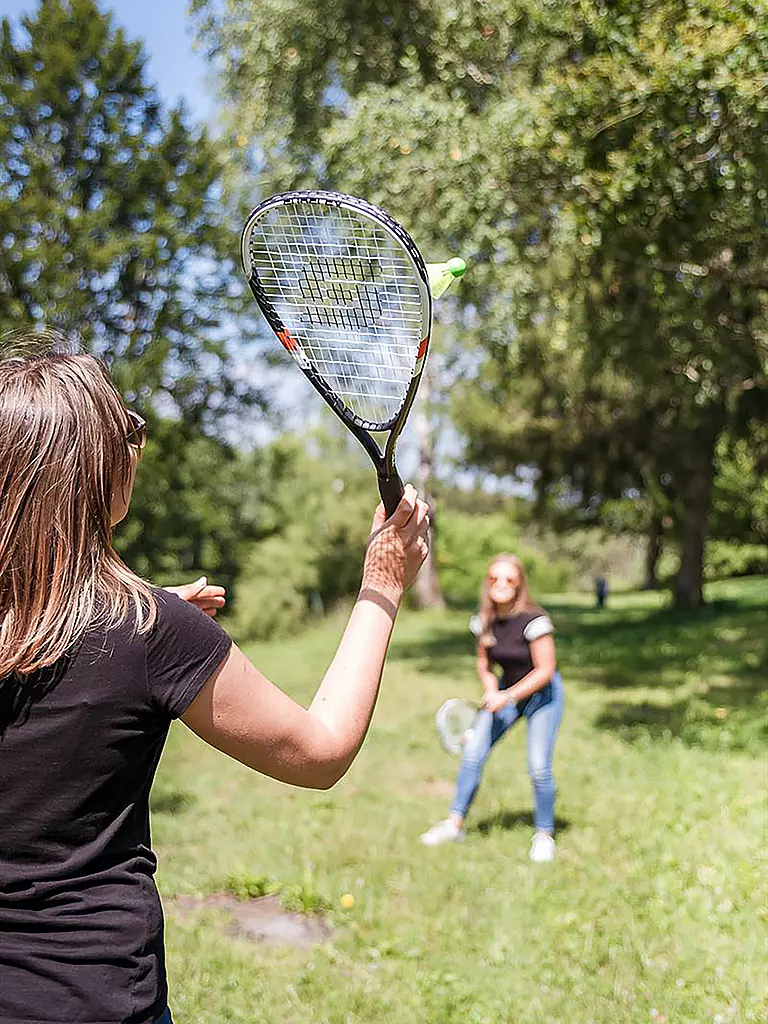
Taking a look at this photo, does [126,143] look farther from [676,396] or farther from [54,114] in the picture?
[676,396]

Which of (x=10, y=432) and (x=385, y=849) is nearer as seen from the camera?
(x=10, y=432)

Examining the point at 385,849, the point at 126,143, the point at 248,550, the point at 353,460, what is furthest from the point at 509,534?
the point at 385,849

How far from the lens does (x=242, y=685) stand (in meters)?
1.55

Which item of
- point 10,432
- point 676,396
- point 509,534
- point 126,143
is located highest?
point 126,143

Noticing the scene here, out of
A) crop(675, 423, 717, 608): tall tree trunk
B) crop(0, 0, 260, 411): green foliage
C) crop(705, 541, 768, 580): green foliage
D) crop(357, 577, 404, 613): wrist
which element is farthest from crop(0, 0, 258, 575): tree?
crop(705, 541, 768, 580): green foliage

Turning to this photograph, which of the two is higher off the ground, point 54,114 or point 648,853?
point 54,114

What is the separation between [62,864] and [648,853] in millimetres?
5099

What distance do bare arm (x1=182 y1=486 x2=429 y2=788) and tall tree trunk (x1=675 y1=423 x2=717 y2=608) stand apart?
1730 centimetres

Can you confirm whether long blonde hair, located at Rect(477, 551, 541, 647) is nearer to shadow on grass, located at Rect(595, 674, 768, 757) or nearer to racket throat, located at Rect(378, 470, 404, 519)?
shadow on grass, located at Rect(595, 674, 768, 757)

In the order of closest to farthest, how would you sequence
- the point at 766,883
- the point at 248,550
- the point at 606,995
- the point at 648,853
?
the point at 606,995
the point at 766,883
the point at 648,853
the point at 248,550

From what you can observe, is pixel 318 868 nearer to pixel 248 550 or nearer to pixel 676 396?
pixel 676 396

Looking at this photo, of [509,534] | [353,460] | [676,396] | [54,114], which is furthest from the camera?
[509,534]

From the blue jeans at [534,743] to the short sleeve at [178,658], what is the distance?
16.3 ft

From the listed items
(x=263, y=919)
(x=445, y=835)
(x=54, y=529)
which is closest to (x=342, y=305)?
(x=54, y=529)
